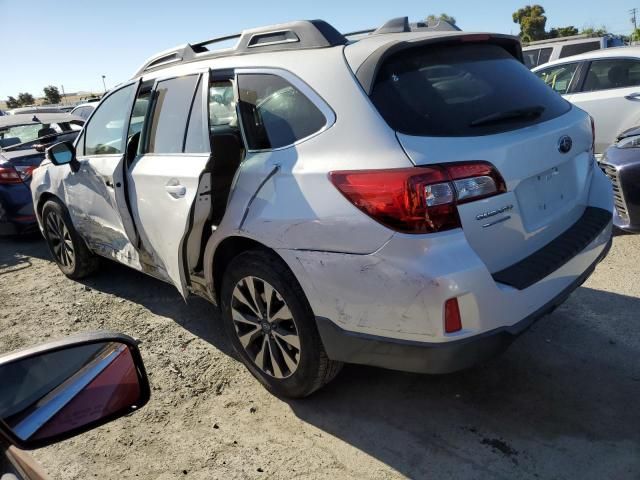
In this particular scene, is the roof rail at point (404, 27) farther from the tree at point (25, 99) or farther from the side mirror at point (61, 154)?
the tree at point (25, 99)

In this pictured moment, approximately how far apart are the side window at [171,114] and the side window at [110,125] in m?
0.38

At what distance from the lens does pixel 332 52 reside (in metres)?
2.73

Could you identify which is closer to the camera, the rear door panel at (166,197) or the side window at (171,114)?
the rear door panel at (166,197)

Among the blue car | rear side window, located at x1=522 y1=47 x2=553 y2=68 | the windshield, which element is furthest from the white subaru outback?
rear side window, located at x1=522 y1=47 x2=553 y2=68

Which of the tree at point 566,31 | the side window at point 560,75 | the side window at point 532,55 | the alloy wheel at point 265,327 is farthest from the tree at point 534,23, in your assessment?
the alloy wheel at point 265,327

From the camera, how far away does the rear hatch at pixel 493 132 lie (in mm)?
2338

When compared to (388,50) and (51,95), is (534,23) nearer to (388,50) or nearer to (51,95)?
(51,95)

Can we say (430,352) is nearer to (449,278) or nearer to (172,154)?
(449,278)

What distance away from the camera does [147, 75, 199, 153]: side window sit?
11.3 feet

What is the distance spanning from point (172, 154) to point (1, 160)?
14.7 feet

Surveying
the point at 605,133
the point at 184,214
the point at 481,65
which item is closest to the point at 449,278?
the point at 481,65

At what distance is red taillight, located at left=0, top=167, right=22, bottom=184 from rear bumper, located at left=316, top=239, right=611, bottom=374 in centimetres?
554

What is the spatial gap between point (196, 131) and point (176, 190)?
15.0 inches

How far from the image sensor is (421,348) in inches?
91.4
